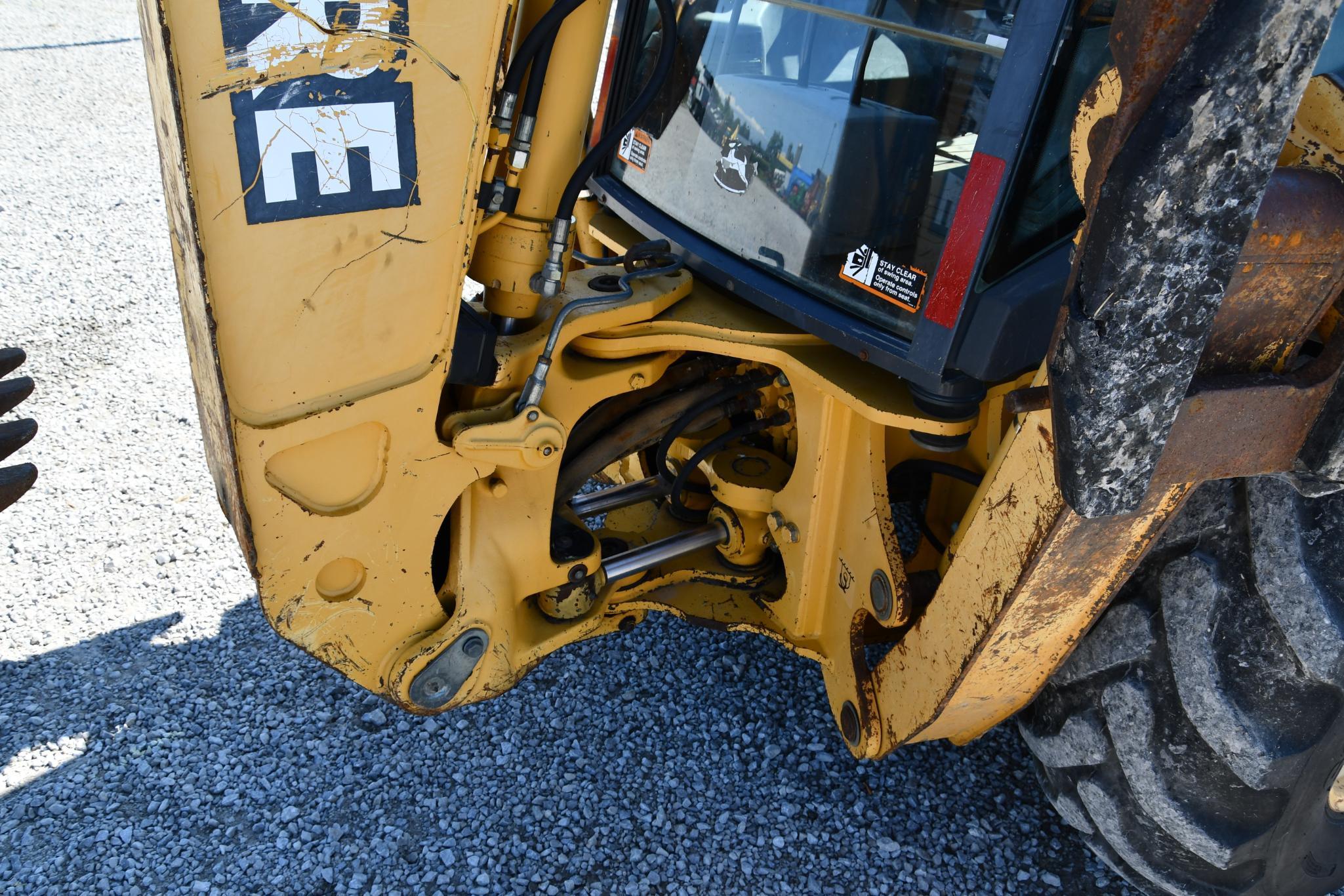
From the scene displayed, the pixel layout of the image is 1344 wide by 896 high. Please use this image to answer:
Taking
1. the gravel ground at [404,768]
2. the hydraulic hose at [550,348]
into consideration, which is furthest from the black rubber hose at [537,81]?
the gravel ground at [404,768]

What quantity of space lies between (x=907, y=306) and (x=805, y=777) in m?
1.15

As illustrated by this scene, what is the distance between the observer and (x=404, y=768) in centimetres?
226

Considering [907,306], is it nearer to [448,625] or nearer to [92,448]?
[448,625]

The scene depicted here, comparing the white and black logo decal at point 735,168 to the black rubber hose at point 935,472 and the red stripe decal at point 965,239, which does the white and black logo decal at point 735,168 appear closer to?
the red stripe decal at point 965,239

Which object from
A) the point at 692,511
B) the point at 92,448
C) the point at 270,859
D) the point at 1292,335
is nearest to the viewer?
the point at 1292,335

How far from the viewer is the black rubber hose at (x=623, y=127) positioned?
5.30 feet

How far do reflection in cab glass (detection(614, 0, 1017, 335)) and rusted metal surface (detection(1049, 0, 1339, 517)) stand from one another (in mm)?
537

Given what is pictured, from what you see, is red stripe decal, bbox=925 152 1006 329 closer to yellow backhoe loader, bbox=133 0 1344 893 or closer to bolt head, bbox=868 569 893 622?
yellow backhoe loader, bbox=133 0 1344 893

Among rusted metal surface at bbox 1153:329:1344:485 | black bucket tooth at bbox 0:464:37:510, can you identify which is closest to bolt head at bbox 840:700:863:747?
rusted metal surface at bbox 1153:329:1344:485

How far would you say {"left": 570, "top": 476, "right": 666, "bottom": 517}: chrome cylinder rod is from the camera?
7.89 ft

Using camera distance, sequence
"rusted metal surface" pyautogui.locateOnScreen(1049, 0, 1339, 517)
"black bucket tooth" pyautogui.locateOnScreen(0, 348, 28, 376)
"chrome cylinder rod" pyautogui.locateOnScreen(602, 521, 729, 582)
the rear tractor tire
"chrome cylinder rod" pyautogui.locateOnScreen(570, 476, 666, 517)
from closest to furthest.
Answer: "rusted metal surface" pyautogui.locateOnScreen(1049, 0, 1339, 517)
the rear tractor tire
"black bucket tooth" pyautogui.locateOnScreen(0, 348, 28, 376)
"chrome cylinder rod" pyautogui.locateOnScreen(602, 521, 729, 582)
"chrome cylinder rod" pyautogui.locateOnScreen(570, 476, 666, 517)

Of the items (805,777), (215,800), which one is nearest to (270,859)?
(215,800)

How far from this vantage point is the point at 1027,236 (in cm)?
153

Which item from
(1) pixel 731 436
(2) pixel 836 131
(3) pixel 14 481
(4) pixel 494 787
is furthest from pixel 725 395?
(3) pixel 14 481
